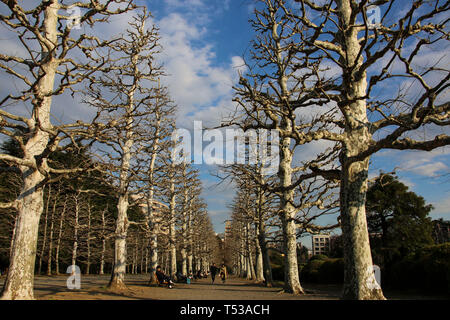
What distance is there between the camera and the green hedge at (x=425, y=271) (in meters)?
14.0

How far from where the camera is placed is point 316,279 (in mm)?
25250

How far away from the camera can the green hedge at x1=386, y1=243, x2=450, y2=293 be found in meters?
14.0

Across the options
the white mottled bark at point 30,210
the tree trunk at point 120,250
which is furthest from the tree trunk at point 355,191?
the tree trunk at point 120,250

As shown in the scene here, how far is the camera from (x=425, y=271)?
50.5 ft

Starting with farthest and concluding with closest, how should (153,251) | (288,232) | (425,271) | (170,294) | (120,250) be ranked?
(153,251) < (425,271) < (120,250) < (170,294) < (288,232)

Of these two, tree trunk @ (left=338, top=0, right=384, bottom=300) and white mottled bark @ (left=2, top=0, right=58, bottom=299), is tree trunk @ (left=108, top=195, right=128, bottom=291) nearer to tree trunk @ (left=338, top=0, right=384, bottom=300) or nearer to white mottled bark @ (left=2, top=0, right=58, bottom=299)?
white mottled bark @ (left=2, top=0, right=58, bottom=299)

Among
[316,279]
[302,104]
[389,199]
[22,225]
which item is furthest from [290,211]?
[316,279]

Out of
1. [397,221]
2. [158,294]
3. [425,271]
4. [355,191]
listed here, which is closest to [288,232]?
[158,294]

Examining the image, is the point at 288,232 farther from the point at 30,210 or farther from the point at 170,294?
the point at 30,210

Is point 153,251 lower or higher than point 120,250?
lower
